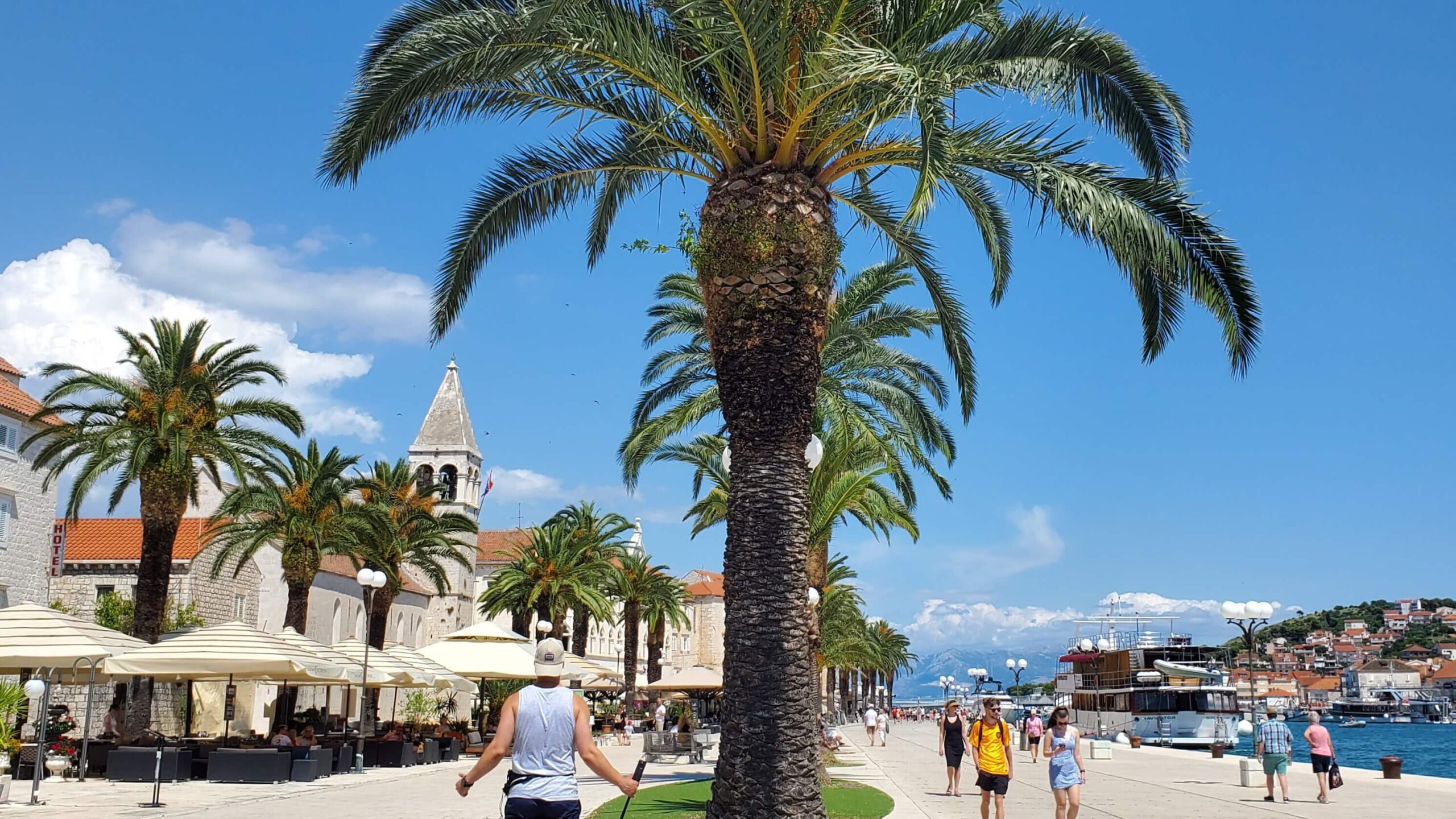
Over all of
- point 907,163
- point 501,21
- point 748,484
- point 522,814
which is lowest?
point 522,814

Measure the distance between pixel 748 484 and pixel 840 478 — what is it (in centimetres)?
1212

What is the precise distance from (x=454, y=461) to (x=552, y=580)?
1785 inches

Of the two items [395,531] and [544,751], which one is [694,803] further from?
[395,531]

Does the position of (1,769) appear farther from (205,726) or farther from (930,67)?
(205,726)

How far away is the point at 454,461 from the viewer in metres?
85.5

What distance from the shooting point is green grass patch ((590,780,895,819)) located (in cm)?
1455

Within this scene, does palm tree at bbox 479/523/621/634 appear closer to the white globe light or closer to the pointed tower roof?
the white globe light

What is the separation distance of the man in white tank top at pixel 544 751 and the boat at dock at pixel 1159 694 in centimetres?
5167

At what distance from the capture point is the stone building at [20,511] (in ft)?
119

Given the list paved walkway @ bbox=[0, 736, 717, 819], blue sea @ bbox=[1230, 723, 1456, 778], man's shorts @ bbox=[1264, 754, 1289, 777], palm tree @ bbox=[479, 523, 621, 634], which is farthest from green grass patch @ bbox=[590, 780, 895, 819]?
palm tree @ bbox=[479, 523, 621, 634]

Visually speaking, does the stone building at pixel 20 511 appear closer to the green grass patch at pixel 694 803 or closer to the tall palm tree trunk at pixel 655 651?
the green grass patch at pixel 694 803

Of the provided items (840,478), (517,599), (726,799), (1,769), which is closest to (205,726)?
(517,599)

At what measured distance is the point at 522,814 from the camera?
601cm

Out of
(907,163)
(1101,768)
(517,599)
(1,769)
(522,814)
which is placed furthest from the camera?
(517,599)
